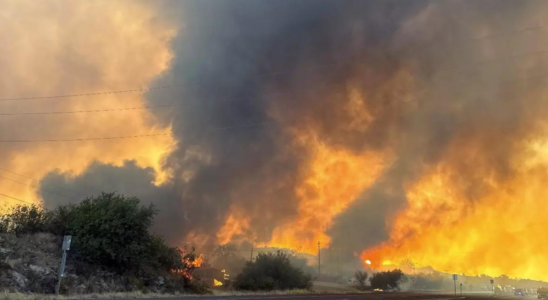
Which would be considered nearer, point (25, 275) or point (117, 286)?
point (25, 275)

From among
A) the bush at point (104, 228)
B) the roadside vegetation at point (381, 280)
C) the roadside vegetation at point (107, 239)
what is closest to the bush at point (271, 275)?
the roadside vegetation at point (107, 239)

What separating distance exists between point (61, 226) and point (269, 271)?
27.2 m

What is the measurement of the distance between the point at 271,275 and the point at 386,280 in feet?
167

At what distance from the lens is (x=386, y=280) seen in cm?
9381

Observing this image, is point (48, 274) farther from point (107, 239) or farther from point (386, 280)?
point (386, 280)

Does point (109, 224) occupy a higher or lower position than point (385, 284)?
higher

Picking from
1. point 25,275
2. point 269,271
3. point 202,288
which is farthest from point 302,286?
point 25,275

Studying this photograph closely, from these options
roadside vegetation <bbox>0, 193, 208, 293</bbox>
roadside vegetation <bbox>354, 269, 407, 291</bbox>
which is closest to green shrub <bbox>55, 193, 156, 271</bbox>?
roadside vegetation <bbox>0, 193, 208, 293</bbox>

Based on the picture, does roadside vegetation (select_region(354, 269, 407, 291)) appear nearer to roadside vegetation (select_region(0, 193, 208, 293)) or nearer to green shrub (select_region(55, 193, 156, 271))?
roadside vegetation (select_region(0, 193, 208, 293))

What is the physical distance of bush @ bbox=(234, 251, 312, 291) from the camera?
49594mm

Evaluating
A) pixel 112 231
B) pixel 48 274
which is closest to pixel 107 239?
pixel 112 231

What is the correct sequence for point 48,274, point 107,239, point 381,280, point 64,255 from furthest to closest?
point 381,280 → point 107,239 → point 48,274 → point 64,255

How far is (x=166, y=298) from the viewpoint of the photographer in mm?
30094

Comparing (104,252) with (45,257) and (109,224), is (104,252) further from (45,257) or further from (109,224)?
(45,257)
